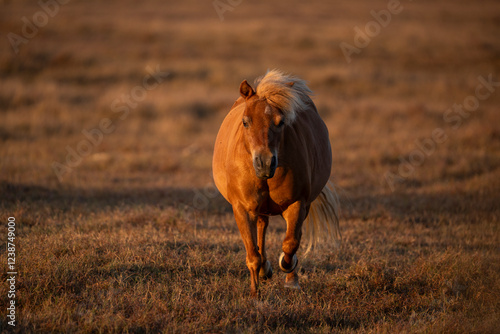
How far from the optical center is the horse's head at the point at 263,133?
3.75m

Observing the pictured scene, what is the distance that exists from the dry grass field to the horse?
56 cm

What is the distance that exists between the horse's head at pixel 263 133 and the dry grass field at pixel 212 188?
1.25 metres

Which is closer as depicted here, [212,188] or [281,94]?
[281,94]

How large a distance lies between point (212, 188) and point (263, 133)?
5713 millimetres

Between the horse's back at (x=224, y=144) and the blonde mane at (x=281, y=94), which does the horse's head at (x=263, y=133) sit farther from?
the horse's back at (x=224, y=144)

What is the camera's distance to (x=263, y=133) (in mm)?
3832

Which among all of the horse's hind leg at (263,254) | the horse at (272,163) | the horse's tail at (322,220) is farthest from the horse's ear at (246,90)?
the horse's tail at (322,220)

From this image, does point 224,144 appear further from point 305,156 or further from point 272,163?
point 272,163

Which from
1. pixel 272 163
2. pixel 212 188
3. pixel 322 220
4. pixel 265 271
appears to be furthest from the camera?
pixel 212 188

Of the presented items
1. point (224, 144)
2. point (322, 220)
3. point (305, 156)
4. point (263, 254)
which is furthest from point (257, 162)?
point (322, 220)

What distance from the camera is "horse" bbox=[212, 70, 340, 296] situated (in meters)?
3.90

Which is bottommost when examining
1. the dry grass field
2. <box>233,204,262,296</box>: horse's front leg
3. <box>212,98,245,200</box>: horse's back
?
the dry grass field

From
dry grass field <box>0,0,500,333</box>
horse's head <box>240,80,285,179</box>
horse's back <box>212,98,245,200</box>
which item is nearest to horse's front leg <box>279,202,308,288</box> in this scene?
dry grass field <box>0,0,500,333</box>

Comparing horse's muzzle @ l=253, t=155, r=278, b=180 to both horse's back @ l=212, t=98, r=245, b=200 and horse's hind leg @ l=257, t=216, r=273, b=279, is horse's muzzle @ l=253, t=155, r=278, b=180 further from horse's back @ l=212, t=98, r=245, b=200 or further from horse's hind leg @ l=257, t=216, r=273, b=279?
horse's hind leg @ l=257, t=216, r=273, b=279
